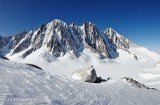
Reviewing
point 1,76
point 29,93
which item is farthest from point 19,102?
point 1,76

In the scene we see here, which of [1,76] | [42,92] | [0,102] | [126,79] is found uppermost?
[126,79]

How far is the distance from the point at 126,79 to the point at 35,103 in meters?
22.4

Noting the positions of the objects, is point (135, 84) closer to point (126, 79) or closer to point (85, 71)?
point (126, 79)

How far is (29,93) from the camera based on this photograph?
15484mm

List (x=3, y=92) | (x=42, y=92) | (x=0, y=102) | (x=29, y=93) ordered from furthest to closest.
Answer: (x=42, y=92)
(x=29, y=93)
(x=3, y=92)
(x=0, y=102)

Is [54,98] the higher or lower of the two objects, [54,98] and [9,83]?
the lower

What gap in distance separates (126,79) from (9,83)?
21.0 meters

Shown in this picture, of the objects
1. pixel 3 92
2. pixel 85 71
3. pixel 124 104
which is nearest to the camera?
pixel 3 92

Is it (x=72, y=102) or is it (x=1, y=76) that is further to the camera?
(x=1, y=76)

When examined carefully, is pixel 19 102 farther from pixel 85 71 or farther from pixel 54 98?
pixel 85 71

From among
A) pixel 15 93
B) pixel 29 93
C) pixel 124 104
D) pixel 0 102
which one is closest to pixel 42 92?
pixel 29 93

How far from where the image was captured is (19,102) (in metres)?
13.1

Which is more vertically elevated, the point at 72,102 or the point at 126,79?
the point at 126,79

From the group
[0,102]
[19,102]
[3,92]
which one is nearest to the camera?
[0,102]
